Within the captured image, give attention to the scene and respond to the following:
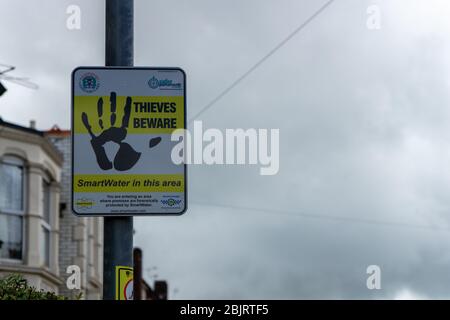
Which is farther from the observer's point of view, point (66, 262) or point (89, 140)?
point (66, 262)

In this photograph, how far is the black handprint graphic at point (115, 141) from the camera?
7523 millimetres

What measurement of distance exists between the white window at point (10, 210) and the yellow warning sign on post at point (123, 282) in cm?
2396

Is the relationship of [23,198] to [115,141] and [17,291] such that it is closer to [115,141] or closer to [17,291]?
[17,291]

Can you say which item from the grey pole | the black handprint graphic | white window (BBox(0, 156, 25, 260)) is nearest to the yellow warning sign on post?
the grey pole

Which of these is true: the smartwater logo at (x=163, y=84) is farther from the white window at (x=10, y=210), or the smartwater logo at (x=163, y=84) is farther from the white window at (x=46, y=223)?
the white window at (x=46, y=223)

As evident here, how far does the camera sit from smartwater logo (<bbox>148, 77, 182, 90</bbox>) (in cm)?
763

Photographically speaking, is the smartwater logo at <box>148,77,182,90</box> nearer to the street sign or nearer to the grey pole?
the street sign

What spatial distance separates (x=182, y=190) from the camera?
7.50 meters

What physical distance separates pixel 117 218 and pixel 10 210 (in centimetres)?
2441

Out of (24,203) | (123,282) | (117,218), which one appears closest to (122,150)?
(117,218)

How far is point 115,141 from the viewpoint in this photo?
7543 mm
